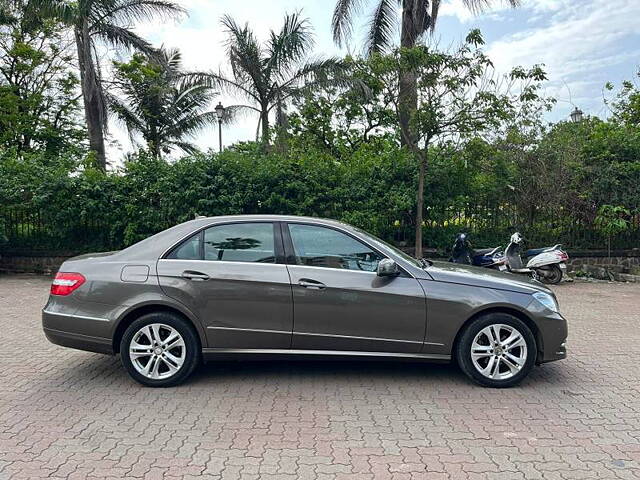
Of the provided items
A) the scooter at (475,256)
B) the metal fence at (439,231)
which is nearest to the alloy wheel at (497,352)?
the scooter at (475,256)

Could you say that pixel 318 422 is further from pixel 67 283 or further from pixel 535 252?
pixel 535 252

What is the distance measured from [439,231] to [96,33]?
14.3 m

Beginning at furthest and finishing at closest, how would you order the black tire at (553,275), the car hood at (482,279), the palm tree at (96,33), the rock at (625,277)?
the palm tree at (96,33) → the rock at (625,277) → the black tire at (553,275) → the car hood at (482,279)

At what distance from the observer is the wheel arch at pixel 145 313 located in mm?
4625

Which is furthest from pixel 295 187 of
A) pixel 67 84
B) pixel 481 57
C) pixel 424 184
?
pixel 67 84

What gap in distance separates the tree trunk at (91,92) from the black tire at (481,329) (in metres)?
15.6

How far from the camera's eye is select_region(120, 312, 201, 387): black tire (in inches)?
182

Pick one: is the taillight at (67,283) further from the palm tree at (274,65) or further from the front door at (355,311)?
the palm tree at (274,65)

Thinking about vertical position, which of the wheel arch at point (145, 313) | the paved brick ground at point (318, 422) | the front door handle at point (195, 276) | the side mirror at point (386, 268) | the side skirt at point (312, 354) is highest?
the side mirror at point (386, 268)

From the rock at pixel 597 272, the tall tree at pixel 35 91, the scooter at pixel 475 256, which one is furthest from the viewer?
the tall tree at pixel 35 91

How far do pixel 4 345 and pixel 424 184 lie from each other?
8970mm

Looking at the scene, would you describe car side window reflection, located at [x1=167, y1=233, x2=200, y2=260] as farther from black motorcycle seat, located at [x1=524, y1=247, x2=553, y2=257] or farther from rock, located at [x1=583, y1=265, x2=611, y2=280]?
rock, located at [x1=583, y1=265, x2=611, y2=280]

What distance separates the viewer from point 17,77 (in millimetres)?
25578

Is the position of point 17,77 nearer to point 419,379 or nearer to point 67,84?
point 67,84
